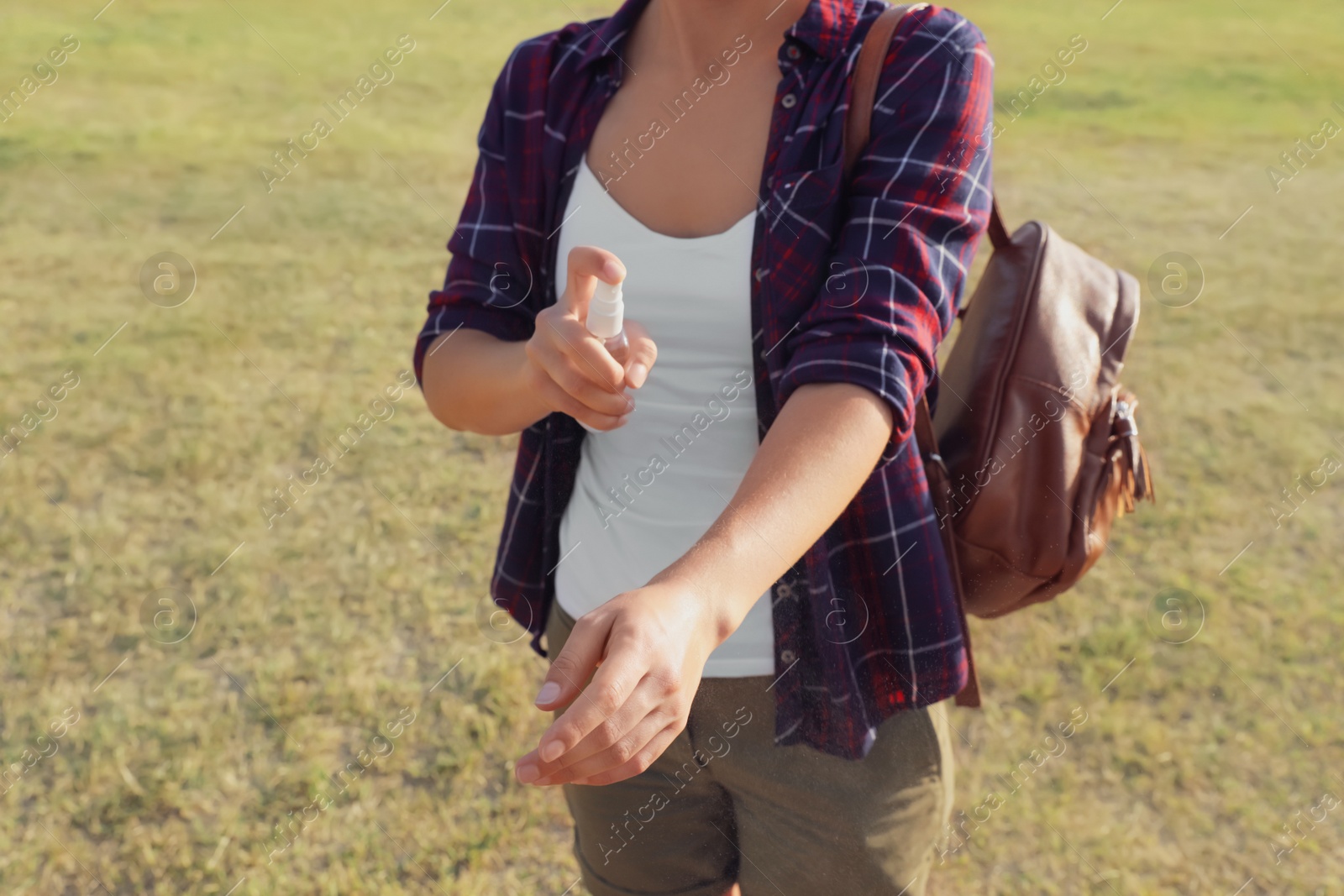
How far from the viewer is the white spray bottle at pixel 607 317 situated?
3.55ft

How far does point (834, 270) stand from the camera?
3.99ft

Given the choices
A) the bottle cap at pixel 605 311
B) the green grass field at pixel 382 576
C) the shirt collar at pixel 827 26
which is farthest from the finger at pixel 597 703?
the green grass field at pixel 382 576

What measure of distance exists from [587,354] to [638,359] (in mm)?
57

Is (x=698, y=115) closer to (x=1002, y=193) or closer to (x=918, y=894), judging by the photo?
(x=918, y=894)

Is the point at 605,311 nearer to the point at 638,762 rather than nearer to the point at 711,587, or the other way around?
the point at 711,587

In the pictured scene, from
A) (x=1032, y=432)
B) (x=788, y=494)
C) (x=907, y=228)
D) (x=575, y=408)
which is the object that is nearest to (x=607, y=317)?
(x=575, y=408)

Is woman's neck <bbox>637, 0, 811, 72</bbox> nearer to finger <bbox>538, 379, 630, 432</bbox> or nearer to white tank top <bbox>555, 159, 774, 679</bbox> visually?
white tank top <bbox>555, 159, 774, 679</bbox>

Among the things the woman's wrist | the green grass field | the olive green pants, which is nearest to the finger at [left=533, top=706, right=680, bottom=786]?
the woman's wrist

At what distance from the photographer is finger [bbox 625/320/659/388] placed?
3.61ft

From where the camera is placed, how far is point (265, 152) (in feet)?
22.1

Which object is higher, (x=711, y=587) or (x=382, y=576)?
(x=711, y=587)

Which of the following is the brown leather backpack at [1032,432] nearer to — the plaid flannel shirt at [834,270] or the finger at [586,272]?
the plaid flannel shirt at [834,270]

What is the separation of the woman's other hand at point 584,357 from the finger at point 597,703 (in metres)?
0.31

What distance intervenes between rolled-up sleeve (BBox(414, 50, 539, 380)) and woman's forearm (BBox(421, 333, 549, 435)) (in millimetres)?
22
